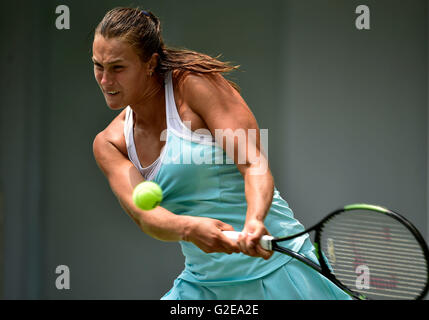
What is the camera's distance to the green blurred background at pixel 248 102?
2645 mm

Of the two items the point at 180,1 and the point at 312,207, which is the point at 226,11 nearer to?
the point at 180,1

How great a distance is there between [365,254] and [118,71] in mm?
680

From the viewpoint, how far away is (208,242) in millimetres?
1283

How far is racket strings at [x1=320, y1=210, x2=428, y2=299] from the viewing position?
1253 mm

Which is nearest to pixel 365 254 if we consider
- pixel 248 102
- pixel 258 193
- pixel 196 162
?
pixel 258 193

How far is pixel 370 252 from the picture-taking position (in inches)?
52.8

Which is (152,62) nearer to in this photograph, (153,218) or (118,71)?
(118,71)

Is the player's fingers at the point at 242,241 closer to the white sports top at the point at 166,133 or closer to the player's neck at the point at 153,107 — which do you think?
the white sports top at the point at 166,133

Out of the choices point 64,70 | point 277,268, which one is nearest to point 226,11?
point 64,70

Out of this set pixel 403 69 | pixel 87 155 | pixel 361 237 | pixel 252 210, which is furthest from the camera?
pixel 87 155

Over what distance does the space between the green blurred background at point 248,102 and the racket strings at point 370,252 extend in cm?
131

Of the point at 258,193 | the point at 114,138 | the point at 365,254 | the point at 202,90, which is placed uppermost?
the point at 202,90

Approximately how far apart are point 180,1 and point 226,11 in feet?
0.71

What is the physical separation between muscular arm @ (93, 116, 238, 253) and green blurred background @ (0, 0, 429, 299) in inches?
51.9
